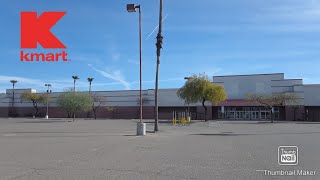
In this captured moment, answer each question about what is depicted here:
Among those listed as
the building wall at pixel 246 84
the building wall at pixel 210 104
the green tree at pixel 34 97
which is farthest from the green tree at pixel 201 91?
the green tree at pixel 34 97

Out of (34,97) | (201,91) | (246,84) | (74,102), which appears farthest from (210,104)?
(34,97)

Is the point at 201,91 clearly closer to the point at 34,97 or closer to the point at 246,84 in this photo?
the point at 246,84

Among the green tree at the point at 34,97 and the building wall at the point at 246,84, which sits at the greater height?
the building wall at the point at 246,84

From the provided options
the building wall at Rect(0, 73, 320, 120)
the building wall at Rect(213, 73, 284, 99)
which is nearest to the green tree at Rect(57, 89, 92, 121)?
the building wall at Rect(0, 73, 320, 120)

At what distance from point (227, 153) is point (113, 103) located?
83.4 metres

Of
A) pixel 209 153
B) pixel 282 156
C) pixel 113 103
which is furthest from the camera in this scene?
pixel 113 103

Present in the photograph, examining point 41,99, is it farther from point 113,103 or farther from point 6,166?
point 6,166

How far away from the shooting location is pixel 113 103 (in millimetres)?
98375

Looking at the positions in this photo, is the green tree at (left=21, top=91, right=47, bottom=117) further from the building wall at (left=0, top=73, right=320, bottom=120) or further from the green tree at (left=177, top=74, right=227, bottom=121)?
the green tree at (left=177, top=74, right=227, bottom=121)

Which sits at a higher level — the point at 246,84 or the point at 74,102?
the point at 246,84

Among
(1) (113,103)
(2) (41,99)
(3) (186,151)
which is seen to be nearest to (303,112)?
(1) (113,103)

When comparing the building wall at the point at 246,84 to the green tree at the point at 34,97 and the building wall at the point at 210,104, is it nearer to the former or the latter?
the building wall at the point at 210,104

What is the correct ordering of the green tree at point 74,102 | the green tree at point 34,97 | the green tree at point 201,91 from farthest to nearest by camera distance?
the green tree at point 34,97 < the green tree at point 74,102 < the green tree at point 201,91

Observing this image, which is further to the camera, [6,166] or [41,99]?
[41,99]
